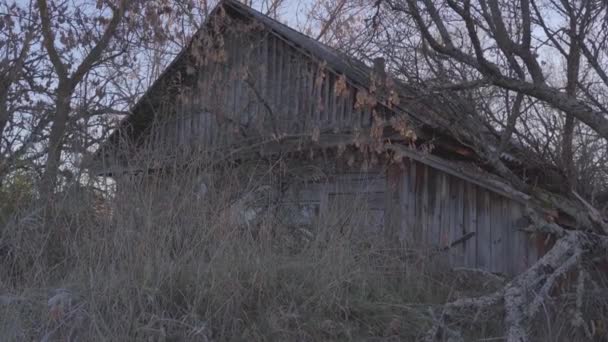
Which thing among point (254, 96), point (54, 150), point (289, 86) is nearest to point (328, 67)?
point (289, 86)

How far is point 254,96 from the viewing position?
1208cm

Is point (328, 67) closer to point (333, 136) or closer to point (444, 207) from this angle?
point (333, 136)

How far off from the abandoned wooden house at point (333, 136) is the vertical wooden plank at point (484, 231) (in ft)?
0.04

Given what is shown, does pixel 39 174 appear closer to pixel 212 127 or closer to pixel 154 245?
pixel 154 245

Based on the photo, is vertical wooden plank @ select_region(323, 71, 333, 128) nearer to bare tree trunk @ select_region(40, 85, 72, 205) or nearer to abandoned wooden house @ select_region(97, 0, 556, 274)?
abandoned wooden house @ select_region(97, 0, 556, 274)

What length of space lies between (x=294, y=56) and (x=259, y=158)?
219 cm

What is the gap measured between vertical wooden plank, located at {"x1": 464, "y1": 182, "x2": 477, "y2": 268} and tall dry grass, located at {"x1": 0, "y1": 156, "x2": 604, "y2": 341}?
74.7 inches

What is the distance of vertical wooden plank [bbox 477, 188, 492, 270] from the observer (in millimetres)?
9688

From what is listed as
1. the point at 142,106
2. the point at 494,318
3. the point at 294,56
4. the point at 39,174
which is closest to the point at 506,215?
the point at 494,318

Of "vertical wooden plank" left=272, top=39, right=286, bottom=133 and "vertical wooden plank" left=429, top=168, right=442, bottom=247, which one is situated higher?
"vertical wooden plank" left=272, top=39, right=286, bottom=133

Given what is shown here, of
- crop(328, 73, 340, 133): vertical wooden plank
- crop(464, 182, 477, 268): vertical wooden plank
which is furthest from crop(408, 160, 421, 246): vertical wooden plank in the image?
crop(328, 73, 340, 133): vertical wooden plank

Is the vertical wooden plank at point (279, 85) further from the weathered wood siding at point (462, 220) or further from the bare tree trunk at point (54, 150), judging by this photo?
the bare tree trunk at point (54, 150)

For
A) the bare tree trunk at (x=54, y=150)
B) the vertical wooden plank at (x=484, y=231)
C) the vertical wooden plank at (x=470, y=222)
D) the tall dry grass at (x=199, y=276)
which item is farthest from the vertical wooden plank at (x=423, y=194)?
the bare tree trunk at (x=54, y=150)

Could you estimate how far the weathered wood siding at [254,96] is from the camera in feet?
36.1
